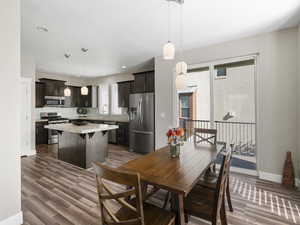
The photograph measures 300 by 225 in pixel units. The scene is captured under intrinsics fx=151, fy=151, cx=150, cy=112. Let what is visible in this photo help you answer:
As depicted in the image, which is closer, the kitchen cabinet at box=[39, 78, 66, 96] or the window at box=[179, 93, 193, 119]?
the window at box=[179, 93, 193, 119]

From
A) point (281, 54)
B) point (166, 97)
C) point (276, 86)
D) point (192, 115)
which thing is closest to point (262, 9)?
point (281, 54)

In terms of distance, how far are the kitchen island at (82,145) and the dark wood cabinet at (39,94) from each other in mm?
2595

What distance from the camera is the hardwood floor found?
190 centimetres

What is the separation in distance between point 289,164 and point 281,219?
3.96ft

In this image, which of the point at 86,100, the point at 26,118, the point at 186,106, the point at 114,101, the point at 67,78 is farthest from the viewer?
the point at 86,100

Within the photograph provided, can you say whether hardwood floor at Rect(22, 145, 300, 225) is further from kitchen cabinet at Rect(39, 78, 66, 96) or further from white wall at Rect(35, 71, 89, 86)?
white wall at Rect(35, 71, 89, 86)

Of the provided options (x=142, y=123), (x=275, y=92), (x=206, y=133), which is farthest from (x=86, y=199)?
(x=275, y=92)

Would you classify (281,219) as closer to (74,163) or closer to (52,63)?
(74,163)

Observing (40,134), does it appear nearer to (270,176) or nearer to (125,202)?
(125,202)

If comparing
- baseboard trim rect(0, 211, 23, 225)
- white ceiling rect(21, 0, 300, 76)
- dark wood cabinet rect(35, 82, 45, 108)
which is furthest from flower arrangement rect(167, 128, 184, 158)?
dark wood cabinet rect(35, 82, 45, 108)

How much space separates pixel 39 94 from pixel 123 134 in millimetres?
3557

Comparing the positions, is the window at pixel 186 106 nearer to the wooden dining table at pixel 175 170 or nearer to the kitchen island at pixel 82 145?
the kitchen island at pixel 82 145

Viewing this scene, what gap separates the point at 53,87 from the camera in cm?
612

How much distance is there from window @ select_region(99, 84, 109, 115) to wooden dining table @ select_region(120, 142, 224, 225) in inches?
216
